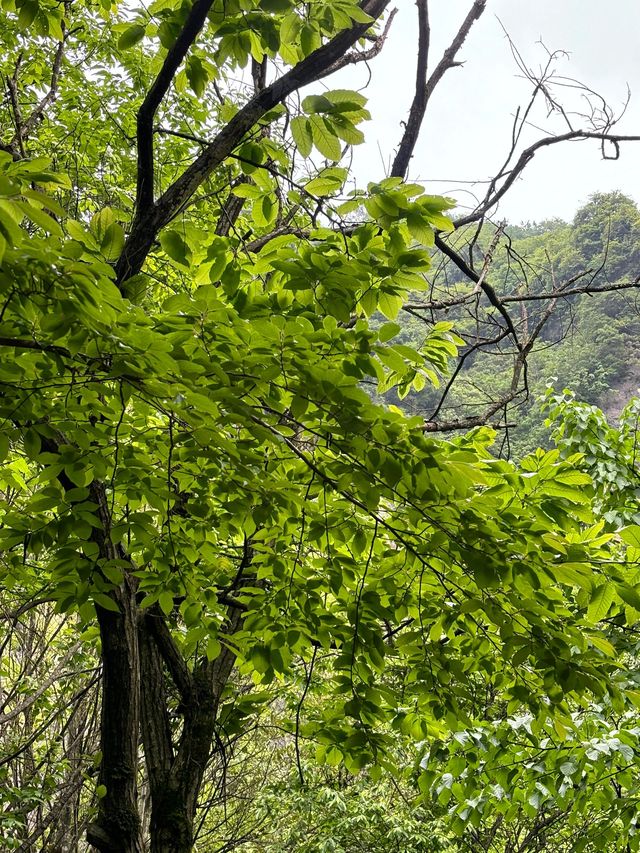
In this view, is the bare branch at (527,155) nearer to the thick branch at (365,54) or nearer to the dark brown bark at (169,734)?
the thick branch at (365,54)

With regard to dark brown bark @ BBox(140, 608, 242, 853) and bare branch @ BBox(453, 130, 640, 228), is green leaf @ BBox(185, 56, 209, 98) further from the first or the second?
dark brown bark @ BBox(140, 608, 242, 853)

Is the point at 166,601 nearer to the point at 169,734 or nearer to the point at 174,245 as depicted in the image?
the point at 169,734

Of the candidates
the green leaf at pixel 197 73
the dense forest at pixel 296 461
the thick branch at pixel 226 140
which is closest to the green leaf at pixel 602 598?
the dense forest at pixel 296 461

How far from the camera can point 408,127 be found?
2561 mm

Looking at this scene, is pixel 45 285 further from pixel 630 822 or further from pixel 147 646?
pixel 630 822

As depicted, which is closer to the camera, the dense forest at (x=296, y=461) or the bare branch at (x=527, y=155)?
the dense forest at (x=296, y=461)

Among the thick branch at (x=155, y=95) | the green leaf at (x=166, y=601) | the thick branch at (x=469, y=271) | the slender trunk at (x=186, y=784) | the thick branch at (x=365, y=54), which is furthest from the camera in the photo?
the slender trunk at (x=186, y=784)

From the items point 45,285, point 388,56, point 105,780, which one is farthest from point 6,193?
point 388,56

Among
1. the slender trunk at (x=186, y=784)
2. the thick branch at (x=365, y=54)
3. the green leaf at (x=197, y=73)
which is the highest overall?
the thick branch at (x=365, y=54)

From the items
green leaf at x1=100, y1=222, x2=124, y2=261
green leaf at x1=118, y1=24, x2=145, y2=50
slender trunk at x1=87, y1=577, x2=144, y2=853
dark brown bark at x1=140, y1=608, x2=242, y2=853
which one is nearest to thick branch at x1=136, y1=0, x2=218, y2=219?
green leaf at x1=118, y1=24, x2=145, y2=50

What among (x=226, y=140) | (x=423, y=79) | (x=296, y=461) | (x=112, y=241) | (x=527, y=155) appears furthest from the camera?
(x=527, y=155)

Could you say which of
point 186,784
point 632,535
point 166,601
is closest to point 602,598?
point 632,535

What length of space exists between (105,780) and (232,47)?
2.38 m

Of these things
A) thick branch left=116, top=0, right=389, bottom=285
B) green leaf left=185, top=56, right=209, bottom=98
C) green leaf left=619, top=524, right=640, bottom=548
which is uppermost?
green leaf left=185, top=56, right=209, bottom=98
